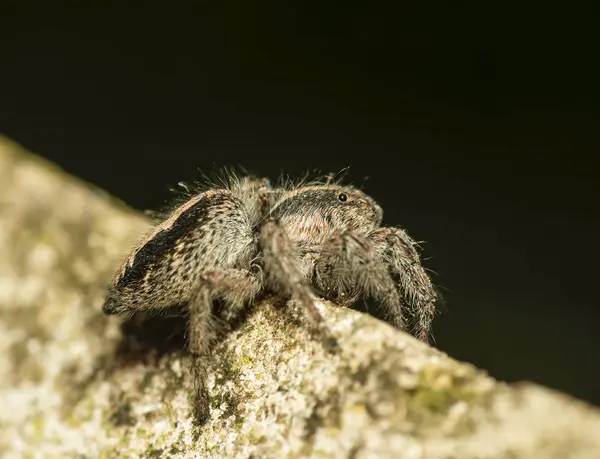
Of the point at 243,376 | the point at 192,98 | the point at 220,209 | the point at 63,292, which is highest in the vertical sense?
the point at 192,98

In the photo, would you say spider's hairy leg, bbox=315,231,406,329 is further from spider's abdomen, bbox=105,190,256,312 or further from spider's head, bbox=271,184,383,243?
spider's abdomen, bbox=105,190,256,312

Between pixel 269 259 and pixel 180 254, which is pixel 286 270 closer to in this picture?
pixel 269 259

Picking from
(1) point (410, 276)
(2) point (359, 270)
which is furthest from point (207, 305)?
(1) point (410, 276)

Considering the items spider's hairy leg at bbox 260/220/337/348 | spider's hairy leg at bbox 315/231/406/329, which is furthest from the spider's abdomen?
spider's hairy leg at bbox 315/231/406/329

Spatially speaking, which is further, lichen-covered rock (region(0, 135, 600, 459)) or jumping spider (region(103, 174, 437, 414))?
jumping spider (region(103, 174, 437, 414))

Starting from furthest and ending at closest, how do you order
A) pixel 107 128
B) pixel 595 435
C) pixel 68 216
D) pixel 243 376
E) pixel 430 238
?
pixel 107 128
pixel 430 238
pixel 68 216
pixel 243 376
pixel 595 435

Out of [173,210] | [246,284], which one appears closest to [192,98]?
[173,210]

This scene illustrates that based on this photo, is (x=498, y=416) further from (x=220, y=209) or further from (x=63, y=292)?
(x=63, y=292)

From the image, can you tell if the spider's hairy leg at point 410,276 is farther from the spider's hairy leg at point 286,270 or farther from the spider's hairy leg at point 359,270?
the spider's hairy leg at point 286,270
